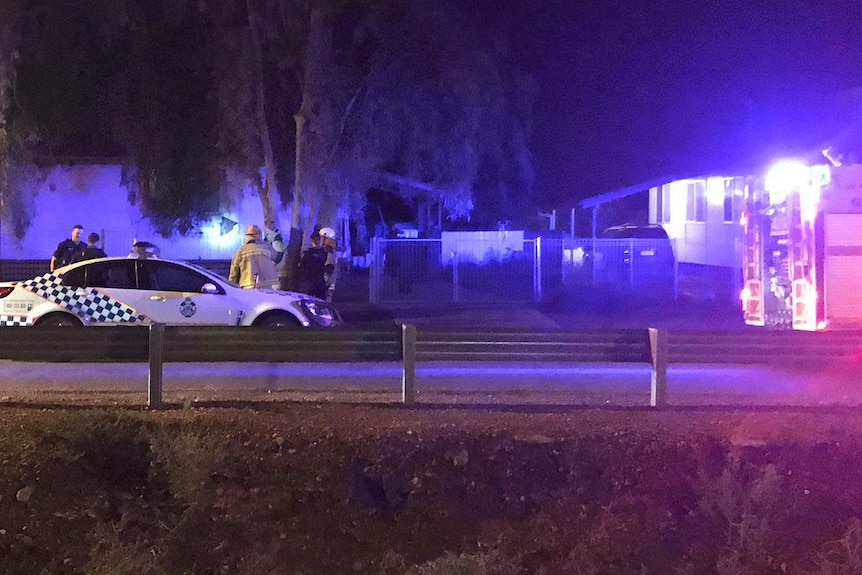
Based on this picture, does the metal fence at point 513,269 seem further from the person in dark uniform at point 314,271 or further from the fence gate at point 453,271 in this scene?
the person in dark uniform at point 314,271

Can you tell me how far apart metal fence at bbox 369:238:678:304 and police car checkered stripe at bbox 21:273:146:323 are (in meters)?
10.3

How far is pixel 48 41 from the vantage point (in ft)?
65.9

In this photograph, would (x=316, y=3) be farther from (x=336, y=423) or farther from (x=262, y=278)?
(x=336, y=423)

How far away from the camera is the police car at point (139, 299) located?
38.0 ft

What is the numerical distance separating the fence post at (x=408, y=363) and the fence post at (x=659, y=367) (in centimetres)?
213

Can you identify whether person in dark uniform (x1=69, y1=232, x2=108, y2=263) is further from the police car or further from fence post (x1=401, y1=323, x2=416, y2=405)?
fence post (x1=401, y1=323, x2=416, y2=405)

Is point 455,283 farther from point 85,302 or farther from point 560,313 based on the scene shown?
point 85,302

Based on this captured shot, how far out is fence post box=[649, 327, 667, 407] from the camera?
813 centimetres

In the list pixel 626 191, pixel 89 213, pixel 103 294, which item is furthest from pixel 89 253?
pixel 626 191

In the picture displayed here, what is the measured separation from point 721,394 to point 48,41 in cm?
1692

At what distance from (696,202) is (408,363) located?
2305 centimetres

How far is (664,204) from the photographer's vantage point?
3416 cm

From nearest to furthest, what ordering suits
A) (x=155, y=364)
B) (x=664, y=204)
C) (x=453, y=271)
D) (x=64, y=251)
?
(x=155, y=364), (x=64, y=251), (x=453, y=271), (x=664, y=204)

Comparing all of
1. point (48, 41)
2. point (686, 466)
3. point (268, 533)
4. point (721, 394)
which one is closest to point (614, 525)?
point (686, 466)
